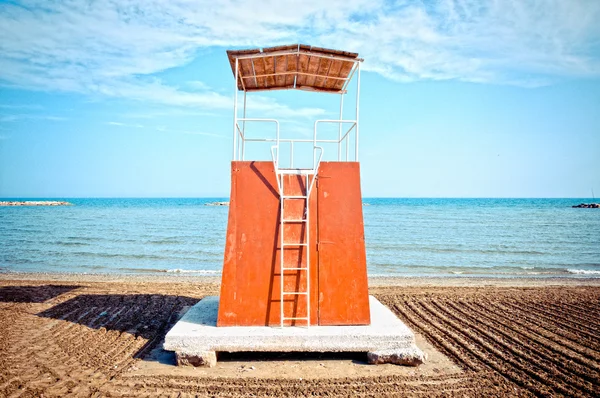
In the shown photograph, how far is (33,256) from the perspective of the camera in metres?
18.0

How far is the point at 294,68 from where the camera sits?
7617mm

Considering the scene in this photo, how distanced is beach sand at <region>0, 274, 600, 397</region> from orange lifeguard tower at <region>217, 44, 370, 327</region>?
2.42 feet

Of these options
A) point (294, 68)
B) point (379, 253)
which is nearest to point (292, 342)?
point (294, 68)

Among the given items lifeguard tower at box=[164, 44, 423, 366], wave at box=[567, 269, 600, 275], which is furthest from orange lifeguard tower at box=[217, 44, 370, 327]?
wave at box=[567, 269, 600, 275]

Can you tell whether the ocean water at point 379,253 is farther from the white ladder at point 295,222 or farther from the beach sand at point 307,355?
the white ladder at point 295,222

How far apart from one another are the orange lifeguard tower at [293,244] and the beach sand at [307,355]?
0.74m

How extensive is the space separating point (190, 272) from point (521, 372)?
11909 millimetres

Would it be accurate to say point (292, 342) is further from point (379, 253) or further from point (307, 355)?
point (379, 253)

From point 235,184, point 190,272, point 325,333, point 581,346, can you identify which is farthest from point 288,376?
point 190,272

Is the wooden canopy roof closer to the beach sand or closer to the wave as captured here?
the beach sand

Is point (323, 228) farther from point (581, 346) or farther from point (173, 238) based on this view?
Result: point (173, 238)

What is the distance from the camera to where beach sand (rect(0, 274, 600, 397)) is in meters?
5.21

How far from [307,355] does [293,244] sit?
1.77 m

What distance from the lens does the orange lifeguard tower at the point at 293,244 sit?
6.32 metres
